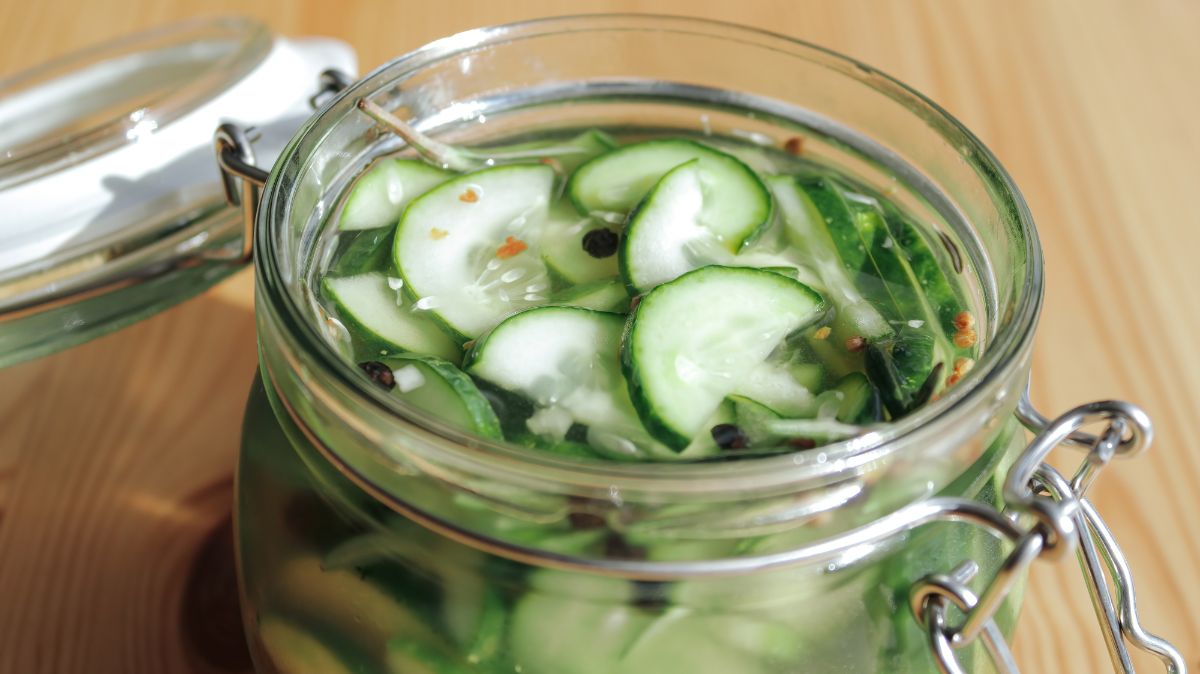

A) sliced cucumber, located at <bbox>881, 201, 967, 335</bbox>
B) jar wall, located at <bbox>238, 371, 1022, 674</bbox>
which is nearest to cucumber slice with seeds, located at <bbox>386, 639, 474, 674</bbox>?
jar wall, located at <bbox>238, 371, 1022, 674</bbox>

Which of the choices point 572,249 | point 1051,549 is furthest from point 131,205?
point 1051,549

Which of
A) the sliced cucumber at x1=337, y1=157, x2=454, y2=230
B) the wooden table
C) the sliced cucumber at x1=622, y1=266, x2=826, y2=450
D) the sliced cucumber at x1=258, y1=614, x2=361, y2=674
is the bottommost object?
the wooden table

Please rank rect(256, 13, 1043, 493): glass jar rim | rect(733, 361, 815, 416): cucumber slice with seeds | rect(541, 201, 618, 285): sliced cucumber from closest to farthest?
1. rect(256, 13, 1043, 493): glass jar rim
2. rect(733, 361, 815, 416): cucumber slice with seeds
3. rect(541, 201, 618, 285): sliced cucumber

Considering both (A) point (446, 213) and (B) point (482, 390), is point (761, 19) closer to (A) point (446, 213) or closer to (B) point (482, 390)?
(A) point (446, 213)

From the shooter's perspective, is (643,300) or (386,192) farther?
(386,192)

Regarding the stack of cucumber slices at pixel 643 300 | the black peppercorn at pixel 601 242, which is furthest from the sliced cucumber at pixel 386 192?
the black peppercorn at pixel 601 242

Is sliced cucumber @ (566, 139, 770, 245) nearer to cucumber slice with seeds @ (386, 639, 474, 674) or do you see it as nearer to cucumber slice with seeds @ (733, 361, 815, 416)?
cucumber slice with seeds @ (733, 361, 815, 416)

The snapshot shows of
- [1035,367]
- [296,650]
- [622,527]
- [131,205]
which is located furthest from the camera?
[1035,367]

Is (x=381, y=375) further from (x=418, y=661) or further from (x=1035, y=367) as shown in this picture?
(x=1035, y=367)
